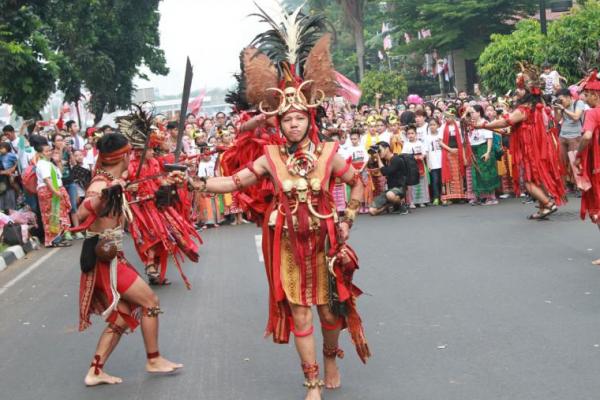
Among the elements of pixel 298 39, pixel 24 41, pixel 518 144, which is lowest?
pixel 518 144

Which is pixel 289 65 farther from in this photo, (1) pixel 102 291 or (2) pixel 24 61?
(2) pixel 24 61

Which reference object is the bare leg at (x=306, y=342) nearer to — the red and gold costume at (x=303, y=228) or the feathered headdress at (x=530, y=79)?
the red and gold costume at (x=303, y=228)

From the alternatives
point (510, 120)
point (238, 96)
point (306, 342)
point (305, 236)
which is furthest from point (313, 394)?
point (510, 120)

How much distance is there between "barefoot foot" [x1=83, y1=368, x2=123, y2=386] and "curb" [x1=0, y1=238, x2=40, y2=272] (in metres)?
7.56

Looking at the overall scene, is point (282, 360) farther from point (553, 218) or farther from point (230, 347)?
point (553, 218)

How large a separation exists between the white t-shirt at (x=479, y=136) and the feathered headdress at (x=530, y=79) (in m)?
3.30

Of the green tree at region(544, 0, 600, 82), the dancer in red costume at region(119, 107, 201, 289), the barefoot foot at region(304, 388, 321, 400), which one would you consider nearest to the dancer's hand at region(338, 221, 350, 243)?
the barefoot foot at region(304, 388, 321, 400)

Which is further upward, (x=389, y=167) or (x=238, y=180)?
(x=238, y=180)

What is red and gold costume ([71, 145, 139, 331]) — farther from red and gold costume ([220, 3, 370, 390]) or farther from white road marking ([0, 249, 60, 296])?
white road marking ([0, 249, 60, 296])

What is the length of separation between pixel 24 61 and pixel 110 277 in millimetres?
11190

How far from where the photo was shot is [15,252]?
15.3 m

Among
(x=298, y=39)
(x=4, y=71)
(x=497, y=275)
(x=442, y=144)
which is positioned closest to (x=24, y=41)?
(x=4, y=71)

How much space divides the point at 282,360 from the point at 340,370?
0.55m

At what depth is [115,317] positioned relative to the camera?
6.96m
